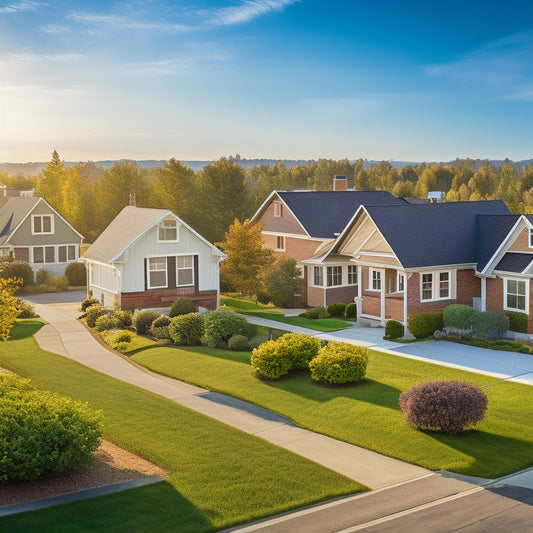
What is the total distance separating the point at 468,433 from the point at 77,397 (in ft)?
36.0

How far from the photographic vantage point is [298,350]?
23734mm

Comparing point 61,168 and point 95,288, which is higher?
point 61,168

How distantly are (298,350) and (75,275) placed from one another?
106ft

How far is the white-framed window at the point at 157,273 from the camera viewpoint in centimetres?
3650

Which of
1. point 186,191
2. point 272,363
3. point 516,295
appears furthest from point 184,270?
point 186,191

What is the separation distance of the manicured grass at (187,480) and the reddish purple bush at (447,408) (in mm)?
3529

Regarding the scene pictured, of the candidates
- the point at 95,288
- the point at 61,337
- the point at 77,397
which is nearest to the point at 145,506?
the point at 77,397

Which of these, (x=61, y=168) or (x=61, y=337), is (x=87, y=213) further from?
(x=61, y=337)

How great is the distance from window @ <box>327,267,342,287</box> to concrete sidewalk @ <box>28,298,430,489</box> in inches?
557

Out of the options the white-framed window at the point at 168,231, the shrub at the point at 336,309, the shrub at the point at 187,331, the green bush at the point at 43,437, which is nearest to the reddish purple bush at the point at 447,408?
the green bush at the point at 43,437

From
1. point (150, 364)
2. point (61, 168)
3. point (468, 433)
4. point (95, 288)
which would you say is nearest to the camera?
point (468, 433)

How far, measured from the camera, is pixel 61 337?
105 feet

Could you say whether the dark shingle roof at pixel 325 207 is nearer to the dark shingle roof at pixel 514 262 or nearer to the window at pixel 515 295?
the dark shingle roof at pixel 514 262

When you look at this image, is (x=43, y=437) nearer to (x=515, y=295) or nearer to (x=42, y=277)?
(x=515, y=295)
